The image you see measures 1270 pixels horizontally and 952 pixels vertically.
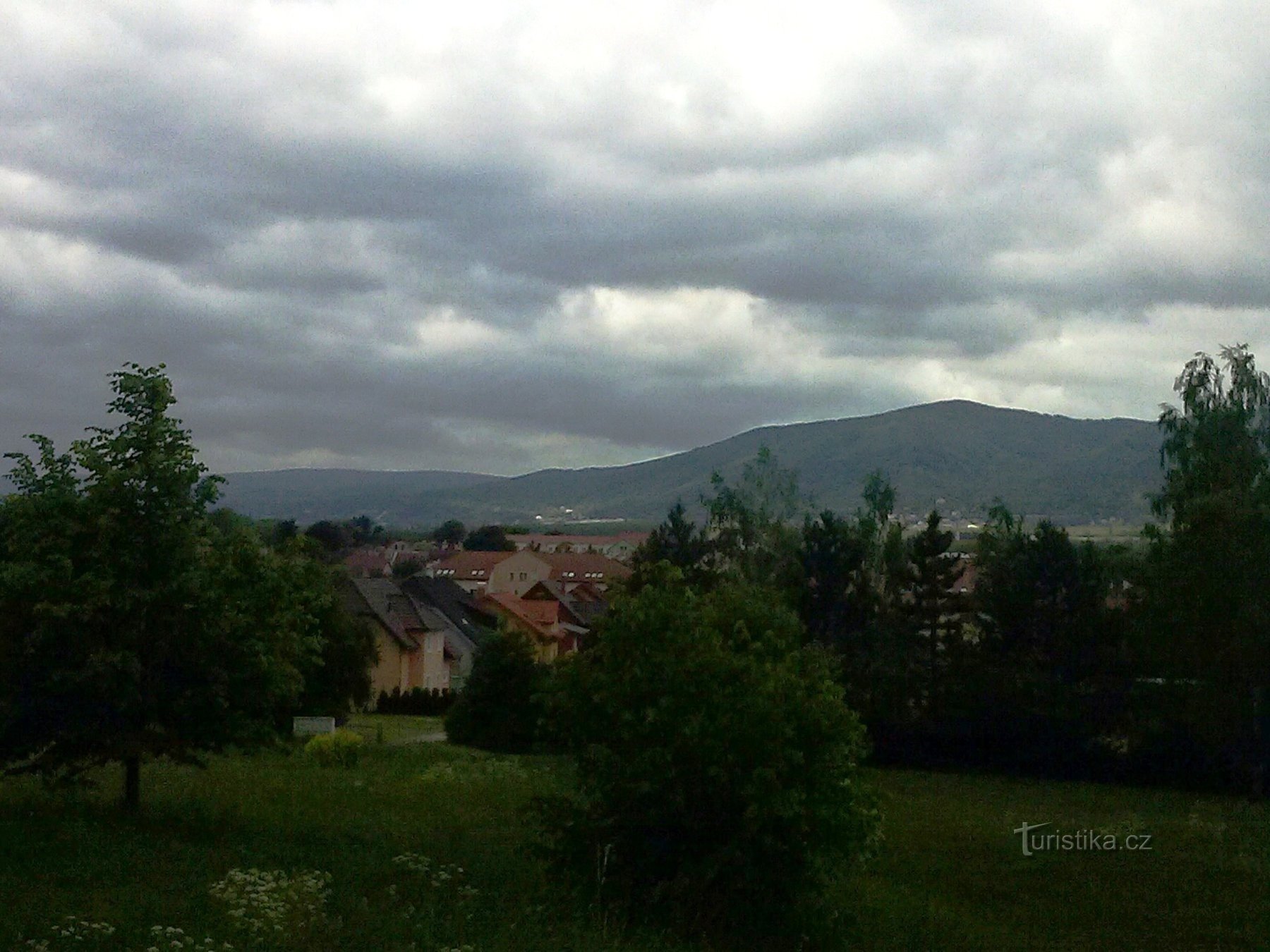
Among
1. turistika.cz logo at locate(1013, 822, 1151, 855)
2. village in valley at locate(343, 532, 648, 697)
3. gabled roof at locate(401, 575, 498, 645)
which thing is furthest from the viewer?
gabled roof at locate(401, 575, 498, 645)

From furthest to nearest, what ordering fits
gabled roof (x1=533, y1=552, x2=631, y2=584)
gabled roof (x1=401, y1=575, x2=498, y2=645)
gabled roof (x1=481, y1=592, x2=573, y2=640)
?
gabled roof (x1=533, y1=552, x2=631, y2=584), gabled roof (x1=401, y1=575, x2=498, y2=645), gabled roof (x1=481, y1=592, x2=573, y2=640)

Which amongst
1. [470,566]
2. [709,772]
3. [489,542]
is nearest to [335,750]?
[709,772]

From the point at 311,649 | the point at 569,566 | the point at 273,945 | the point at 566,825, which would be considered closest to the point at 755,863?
the point at 566,825

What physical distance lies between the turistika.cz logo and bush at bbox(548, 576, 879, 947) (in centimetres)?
1026

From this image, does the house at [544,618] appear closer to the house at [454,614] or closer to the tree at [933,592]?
the house at [454,614]

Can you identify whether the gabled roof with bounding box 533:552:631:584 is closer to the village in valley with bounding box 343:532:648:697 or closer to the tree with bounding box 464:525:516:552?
the village in valley with bounding box 343:532:648:697

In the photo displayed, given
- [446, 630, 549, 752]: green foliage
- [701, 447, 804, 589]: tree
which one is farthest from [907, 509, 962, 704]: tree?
[446, 630, 549, 752]: green foliage

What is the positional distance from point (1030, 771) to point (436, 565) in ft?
377

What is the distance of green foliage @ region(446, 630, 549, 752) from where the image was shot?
49.3m

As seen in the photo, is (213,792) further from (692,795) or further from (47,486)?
(692,795)

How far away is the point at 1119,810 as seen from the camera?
35219mm

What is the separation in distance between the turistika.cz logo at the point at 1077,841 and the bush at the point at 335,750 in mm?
16771

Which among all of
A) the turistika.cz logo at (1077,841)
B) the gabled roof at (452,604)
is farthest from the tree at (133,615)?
the gabled roof at (452,604)

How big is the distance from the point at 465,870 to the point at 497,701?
32.8m
